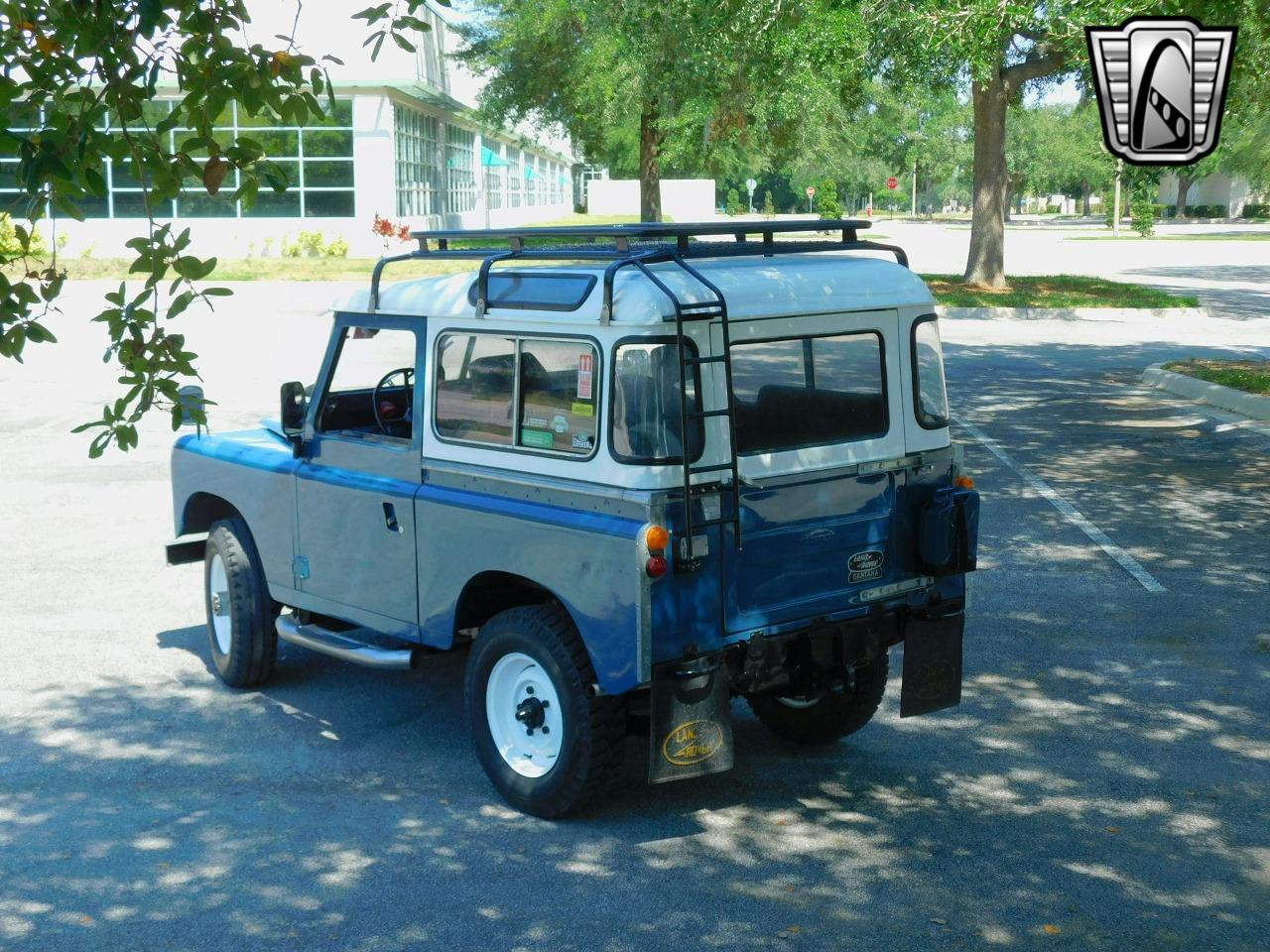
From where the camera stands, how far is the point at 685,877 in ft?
17.6

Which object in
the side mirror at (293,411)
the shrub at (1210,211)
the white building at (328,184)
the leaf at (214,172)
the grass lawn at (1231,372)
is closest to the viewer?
the leaf at (214,172)

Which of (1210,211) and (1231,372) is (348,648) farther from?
(1210,211)

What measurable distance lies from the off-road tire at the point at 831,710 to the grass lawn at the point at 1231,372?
39.4 feet

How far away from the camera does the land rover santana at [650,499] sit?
5469mm

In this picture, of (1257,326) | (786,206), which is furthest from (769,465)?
(786,206)

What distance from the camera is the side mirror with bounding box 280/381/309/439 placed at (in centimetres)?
714

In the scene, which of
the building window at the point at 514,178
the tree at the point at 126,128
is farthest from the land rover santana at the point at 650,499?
the building window at the point at 514,178

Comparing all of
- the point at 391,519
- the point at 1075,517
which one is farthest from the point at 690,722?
the point at 1075,517

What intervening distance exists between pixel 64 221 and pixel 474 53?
13.6 metres

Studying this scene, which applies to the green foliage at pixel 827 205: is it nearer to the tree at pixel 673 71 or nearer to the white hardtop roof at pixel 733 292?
the tree at pixel 673 71

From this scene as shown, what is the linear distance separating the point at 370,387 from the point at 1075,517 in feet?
20.3

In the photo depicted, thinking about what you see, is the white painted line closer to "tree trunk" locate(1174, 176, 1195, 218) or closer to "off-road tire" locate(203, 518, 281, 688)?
"off-road tire" locate(203, 518, 281, 688)

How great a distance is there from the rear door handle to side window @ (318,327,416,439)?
0.46 m

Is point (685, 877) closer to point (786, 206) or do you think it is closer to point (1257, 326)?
point (1257, 326)
